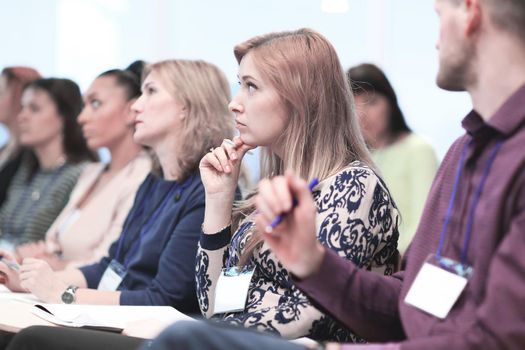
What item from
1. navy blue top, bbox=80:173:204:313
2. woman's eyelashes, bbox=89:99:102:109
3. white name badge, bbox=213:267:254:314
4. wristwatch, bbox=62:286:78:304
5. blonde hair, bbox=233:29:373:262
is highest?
blonde hair, bbox=233:29:373:262

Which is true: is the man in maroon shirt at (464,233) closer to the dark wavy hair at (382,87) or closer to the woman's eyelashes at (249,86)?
the woman's eyelashes at (249,86)

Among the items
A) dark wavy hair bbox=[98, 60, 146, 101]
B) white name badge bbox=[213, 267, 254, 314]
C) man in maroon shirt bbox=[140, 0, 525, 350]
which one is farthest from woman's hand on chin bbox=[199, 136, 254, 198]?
dark wavy hair bbox=[98, 60, 146, 101]

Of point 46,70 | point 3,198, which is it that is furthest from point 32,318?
point 46,70

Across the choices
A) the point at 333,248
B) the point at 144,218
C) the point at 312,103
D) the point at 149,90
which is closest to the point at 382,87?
the point at 149,90

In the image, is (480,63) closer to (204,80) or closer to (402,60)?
(204,80)

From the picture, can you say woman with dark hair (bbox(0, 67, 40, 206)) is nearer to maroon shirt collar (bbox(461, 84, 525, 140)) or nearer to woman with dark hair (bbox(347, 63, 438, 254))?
woman with dark hair (bbox(347, 63, 438, 254))

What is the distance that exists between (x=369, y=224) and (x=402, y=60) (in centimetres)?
357

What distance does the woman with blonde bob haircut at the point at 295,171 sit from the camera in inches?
79.6

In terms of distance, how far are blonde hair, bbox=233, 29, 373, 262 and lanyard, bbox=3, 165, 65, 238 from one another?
252 centimetres

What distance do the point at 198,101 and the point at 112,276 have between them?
2.43 feet

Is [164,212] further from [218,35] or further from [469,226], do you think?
[218,35]

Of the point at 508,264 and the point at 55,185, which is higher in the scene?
the point at 508,264

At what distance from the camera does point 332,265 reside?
64.1 inches

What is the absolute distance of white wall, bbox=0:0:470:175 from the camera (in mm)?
5297
